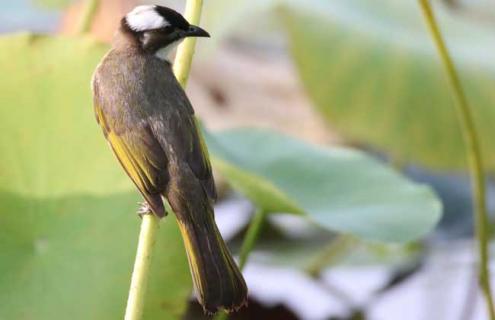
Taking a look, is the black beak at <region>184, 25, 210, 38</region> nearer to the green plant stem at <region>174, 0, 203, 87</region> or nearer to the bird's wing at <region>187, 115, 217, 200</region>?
the green plant stem at <region>174, 0, 203, 87</region>

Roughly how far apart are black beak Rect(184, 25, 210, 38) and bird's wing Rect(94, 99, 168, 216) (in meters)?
0.17

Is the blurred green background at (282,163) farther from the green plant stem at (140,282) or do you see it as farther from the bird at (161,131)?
the green plant stem at (140,282)

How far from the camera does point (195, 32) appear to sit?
5.16 ft

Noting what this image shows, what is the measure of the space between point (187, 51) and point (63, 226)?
20.9 inches

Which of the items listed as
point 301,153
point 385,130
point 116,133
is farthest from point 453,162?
point 116,133

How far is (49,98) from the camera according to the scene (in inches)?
82.4

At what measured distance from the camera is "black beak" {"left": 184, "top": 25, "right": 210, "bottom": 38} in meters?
1.56

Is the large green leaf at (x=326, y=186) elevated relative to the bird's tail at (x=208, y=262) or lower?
lower

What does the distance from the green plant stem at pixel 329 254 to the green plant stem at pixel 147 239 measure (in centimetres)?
217

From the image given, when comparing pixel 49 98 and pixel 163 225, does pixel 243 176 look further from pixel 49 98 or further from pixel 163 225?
pixel 49 98

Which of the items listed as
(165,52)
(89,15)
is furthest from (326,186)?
(165,52)

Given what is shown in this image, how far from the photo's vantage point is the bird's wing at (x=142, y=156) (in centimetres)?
167

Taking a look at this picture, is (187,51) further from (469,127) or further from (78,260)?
(469,127)

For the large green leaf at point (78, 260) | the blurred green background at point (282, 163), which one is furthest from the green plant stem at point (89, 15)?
the large green leaf at point (78, 260)
